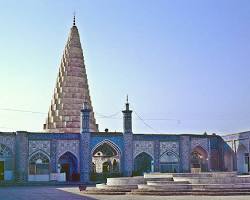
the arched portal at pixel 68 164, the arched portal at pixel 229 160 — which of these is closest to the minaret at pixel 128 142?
the arched portal at pixel 68 164

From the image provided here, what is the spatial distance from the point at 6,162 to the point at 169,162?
14.7 m

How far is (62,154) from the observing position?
4228 centimetres

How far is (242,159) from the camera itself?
43.8 metres

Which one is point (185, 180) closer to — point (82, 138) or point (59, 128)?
point (82, 138)

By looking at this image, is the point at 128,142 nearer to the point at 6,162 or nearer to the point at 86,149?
the point at 86,149

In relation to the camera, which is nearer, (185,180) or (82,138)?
(185,180)

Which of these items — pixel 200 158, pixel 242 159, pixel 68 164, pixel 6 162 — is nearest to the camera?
pixel 6 162

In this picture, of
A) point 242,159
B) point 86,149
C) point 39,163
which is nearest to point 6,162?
point 39,163

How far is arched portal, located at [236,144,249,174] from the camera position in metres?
43.3

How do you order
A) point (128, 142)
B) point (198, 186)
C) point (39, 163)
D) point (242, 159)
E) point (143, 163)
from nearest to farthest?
point (198, 186)
point (39, 163)
point (128, 142)
point (242, 159)
point (143, 163)

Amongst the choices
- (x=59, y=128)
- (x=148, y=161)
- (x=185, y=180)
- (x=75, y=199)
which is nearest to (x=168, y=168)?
(x=148, y=161)

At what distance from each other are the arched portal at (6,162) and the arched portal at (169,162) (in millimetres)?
13560

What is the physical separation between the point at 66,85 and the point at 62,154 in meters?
10.9

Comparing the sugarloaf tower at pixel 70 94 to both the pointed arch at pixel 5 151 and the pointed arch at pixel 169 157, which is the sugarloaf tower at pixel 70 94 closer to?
the pointed arch at pixel 5 151
